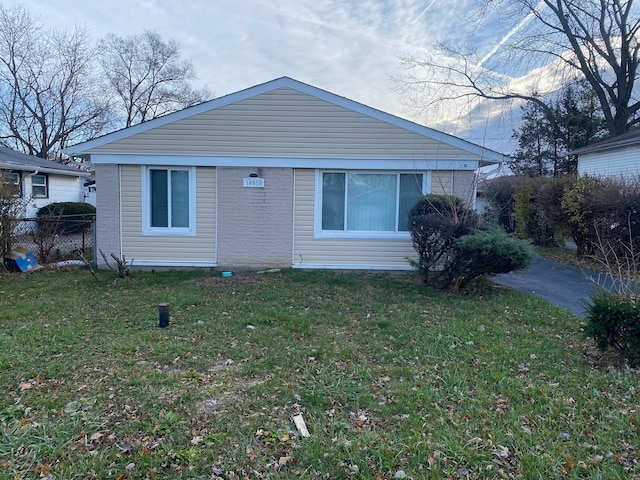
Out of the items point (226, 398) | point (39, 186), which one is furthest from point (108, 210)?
point (39, 186)

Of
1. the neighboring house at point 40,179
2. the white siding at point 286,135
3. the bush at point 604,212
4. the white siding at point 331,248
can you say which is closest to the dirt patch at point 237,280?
the white siding at point 331,248

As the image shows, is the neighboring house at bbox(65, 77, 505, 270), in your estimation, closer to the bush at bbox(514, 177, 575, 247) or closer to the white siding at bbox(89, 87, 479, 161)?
the white siding at bbox(89, 87, 479, 161)

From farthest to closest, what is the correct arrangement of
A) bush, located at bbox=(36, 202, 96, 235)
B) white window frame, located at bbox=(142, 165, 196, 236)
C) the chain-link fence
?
1. bush, located at bbox=(36, 202, 96, 235)
2. the chain-link fence
3. white window frame, located at bbox=(142, 165, 196, 236)

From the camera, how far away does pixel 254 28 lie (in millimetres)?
13219

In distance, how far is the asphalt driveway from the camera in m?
7.15

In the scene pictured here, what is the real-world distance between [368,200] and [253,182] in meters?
2.75

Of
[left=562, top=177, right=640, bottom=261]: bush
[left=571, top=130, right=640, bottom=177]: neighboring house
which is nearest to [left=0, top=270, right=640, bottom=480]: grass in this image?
[left=562, top=177, right=640, bottom=261]: bush

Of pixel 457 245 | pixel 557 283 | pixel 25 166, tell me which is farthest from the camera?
pixel 25 166

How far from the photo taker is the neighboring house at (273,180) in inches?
347

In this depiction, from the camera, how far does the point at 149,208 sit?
356 inches

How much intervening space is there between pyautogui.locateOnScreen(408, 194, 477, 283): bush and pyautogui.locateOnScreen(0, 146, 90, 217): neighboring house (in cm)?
1453

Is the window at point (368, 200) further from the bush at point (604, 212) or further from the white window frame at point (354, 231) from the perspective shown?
the bush at point (604, 212)

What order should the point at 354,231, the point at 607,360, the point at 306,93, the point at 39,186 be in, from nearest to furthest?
1. the point at 607,360
2. the point at 306,93
3. the point at 354,231
4. the point at 39,186

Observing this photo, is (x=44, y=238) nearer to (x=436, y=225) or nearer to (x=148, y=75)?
(x=436, y=225)
